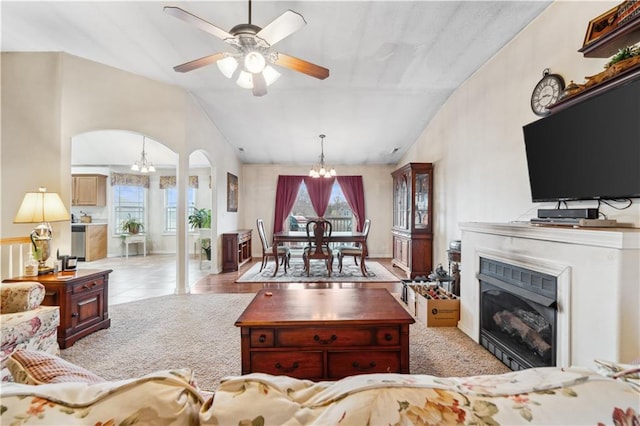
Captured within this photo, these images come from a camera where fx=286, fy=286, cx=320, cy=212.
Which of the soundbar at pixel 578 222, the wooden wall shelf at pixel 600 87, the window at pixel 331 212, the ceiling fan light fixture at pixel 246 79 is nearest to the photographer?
the wooden wall shelf at pixel 600 87

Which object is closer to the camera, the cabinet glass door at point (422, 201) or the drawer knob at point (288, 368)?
the drawer knob at point (288, 368)

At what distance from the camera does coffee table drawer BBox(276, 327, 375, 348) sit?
189 centimetres

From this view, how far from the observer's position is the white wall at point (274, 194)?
7.68 meters

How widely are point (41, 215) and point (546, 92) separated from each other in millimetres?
4866

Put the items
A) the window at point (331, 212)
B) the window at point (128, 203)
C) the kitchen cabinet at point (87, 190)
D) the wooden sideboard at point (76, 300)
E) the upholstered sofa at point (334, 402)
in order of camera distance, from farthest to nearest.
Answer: the window at point (331, 212), the window at point (128, 203), the kitchen cabinet at point (87, 190), the wooden sideboard at point (76, 300), the upholstered sofa at point (334, 402)

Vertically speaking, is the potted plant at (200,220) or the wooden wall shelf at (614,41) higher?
the wooden wall shelf at (614,41)

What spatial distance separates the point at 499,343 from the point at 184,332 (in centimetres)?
292

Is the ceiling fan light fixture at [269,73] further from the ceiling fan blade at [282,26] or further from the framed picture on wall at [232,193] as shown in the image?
the framed picture on wall at [232,193]

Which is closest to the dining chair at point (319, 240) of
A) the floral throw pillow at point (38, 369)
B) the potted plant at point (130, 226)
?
the floral throw pillow at point (38, 369)

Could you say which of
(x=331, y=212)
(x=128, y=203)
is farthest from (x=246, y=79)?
(x=128, y=203)

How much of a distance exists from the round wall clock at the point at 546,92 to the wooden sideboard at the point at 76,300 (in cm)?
461

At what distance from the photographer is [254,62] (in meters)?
2.04

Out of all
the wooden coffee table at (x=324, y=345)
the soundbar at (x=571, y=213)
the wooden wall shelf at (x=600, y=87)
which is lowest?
the wooden coffee table at (x=324, y=345)

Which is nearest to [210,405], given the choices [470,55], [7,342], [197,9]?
[7,342]
